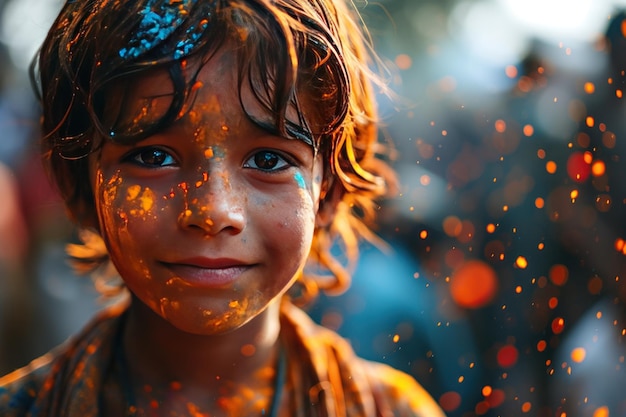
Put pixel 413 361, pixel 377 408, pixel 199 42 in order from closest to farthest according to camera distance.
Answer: pixel 199 42
pixel 377 408
pixel 413 361

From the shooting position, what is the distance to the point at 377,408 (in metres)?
0.65

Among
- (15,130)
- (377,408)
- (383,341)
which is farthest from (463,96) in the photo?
(15,130)

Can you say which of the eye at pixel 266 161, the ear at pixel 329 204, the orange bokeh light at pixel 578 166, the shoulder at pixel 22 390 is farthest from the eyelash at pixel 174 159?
the orange bokeh light at pixel 578 166

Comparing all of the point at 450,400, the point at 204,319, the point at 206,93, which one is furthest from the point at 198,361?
the point at 450,400

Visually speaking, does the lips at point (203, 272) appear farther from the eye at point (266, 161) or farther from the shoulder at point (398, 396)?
the shoulder at point (398, 396)

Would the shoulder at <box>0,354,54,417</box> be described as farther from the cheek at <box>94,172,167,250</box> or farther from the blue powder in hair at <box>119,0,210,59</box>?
the blue powder in hair at <box>119,0,210,59</box>

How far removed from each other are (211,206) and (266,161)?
63mm

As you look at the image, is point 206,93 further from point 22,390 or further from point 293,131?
point 22,390

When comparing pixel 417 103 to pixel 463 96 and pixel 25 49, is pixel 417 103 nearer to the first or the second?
pixel 463 96

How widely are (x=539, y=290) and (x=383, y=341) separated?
0.24 meters

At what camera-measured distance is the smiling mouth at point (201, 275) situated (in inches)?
20.2

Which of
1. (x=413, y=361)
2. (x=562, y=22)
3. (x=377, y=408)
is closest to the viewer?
(x=377, y=408)

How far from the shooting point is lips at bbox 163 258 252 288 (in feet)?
1.68

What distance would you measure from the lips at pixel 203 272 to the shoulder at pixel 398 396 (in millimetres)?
211
